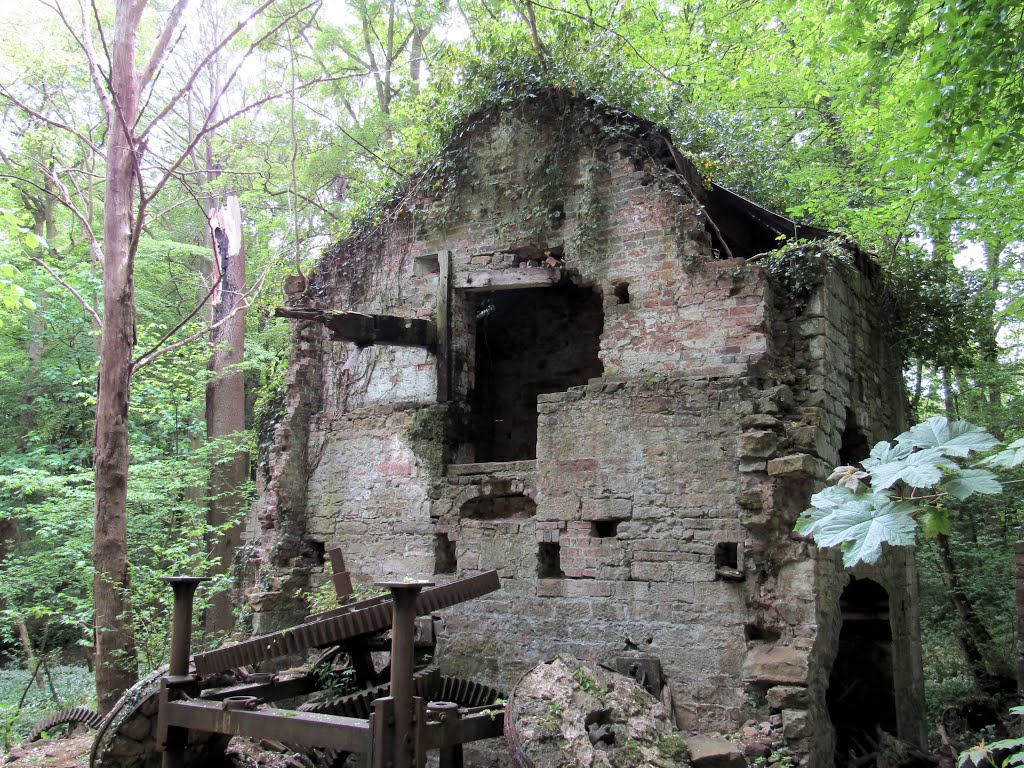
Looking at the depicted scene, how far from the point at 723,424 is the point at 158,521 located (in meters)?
9.49

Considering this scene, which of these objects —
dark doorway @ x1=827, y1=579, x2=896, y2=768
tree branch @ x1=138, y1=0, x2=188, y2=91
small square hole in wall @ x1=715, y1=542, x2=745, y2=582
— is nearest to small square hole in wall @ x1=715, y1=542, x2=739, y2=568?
small square hole in wall @ x1=715, y1=542, x2=745, y2=582

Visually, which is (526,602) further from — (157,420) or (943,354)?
(157,420)

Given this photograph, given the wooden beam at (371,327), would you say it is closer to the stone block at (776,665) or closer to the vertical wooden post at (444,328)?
A: the vertical wooden post at (444,328)

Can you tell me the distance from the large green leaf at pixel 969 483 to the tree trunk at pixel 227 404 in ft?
36.7

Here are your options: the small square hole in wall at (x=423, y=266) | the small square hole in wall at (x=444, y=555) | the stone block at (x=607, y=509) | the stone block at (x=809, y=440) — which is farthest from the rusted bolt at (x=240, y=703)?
the small square hole in wall at (x=423, y=266)

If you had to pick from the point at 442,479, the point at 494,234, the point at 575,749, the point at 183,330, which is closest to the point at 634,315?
the point at 494,234

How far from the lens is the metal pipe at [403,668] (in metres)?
4.01

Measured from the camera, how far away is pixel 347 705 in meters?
5.21

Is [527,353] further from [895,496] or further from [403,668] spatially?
[895,496]

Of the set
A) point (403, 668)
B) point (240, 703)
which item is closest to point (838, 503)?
point (403, 668)

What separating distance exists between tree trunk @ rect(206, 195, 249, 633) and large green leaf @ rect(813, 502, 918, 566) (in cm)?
1100

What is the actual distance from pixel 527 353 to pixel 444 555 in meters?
3.48

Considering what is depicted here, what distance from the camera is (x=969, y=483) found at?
7.79 feet

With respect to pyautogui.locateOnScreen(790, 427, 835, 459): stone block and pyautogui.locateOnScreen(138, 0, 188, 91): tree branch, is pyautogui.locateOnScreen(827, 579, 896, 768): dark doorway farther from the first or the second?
pyautogui.locateOnScreen(138, 0, 188, 91): tree branch
